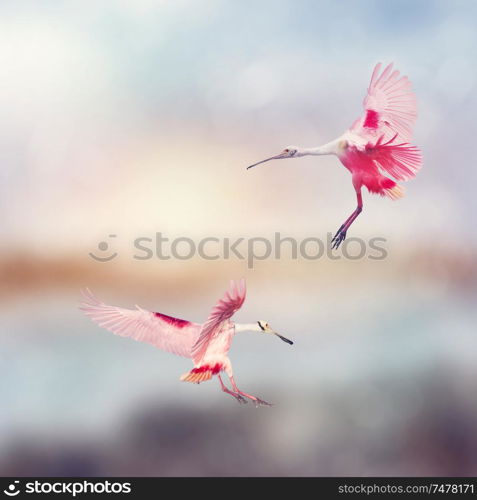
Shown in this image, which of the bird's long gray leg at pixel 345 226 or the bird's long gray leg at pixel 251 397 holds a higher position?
the bird's long gray leg at pixel 345 226

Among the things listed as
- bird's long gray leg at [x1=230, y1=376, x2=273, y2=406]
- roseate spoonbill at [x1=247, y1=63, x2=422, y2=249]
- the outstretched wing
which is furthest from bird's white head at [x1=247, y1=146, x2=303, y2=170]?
bird's long gray leg at [x1=230, y1=376, x2=273, y2=406]

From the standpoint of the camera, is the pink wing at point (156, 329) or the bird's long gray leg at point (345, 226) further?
→ the bird's long gray leg at point (345, 226)

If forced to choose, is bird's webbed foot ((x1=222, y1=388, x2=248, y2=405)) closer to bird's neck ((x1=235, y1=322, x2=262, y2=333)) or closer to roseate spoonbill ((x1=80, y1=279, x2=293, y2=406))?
roseate spoonbill ((x1=80, y1=279, x2=293, y2=406))

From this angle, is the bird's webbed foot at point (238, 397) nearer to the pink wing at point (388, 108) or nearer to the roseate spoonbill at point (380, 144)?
the roseate spoonbill at point (380, 144)

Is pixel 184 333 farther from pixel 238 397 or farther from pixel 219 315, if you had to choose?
pixel 238 397

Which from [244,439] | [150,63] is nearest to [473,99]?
[150,63]

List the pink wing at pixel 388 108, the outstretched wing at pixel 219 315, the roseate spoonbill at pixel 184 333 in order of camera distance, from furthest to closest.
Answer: the pink wing at pixel 388 108, the roseate spoonbill at pixel 184 333, the outstretched wing at pixel 219 315

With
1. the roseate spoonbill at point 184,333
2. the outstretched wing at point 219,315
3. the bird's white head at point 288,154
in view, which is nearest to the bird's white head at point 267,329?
the roseate spoonbill at point 184,333

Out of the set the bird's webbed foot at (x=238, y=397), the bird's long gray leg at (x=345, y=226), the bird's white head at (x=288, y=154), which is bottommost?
the bird's webbed foot at (x=238, y=397)
